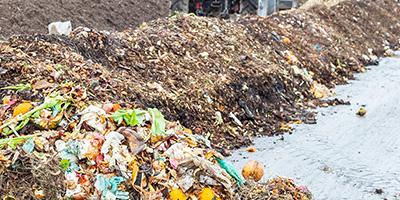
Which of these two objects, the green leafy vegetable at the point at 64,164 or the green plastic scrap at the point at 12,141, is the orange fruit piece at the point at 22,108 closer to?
the green plastic scrap at the point at 12,141

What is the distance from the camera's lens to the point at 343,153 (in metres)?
5.30

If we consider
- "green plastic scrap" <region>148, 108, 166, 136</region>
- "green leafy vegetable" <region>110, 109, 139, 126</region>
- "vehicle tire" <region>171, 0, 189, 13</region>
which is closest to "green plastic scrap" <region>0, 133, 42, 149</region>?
"green leafy vegetable" <region>110, 109, 139, 126</region>

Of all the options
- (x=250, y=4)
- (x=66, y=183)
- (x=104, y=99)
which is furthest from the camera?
(x=250, y=4)

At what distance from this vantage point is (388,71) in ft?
31.2

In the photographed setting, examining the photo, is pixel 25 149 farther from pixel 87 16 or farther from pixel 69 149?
pixel 87 16

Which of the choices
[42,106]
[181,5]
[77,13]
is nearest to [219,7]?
[181,5]

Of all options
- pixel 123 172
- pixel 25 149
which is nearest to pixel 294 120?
pixel 123 172

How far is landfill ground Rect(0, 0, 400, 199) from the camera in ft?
11.6

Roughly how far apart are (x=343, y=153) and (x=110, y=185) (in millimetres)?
3116

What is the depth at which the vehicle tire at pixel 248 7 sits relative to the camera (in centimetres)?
1014

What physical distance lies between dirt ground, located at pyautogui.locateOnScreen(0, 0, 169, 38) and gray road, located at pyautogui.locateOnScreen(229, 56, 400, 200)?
6.58 m

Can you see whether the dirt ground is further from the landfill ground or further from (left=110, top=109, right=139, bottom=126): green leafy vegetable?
(left=110, top=109, right=139, bottom=126): green leafy vegetable

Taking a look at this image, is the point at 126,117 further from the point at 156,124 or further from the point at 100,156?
the point at 100,156

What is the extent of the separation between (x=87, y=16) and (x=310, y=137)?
766cm
